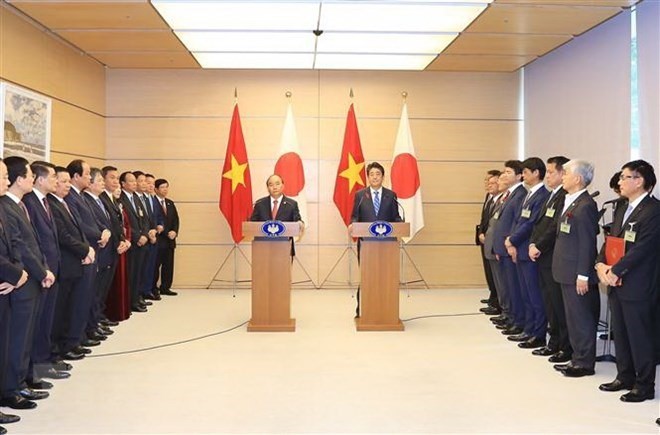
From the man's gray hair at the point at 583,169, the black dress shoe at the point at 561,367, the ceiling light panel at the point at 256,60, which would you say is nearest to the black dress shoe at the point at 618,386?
the black dress shoe at the point at 561,367

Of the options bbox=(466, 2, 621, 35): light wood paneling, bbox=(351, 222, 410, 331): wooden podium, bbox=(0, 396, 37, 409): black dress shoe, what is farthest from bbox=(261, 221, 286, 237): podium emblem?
bbox=(466, 2, 621, 35): light wood paneling

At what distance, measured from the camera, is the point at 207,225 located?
9.98m

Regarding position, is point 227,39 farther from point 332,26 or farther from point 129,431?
point 129,431

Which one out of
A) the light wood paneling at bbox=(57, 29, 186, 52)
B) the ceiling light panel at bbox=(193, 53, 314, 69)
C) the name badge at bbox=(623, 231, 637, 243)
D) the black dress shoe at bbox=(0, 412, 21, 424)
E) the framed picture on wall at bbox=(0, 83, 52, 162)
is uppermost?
the ceiling light panel at bbox=(193, 53, 314, 69)

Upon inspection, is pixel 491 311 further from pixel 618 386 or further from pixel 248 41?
pixel 248 41

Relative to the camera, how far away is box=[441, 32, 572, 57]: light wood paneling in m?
7.75

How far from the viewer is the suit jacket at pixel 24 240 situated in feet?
13.5

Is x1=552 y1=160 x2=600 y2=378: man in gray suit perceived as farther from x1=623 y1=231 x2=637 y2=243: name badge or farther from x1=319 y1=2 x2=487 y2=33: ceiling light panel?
x1=319 y1=2 x2=487 y2=33: ceiling light panel

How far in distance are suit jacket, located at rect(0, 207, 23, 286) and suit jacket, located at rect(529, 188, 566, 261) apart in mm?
4148

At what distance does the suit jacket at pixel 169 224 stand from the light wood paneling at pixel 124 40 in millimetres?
2165

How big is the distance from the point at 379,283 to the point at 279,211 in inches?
57.6

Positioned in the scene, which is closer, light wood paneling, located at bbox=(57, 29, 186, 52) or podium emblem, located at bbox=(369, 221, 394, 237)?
podium emblem, located at bbox=(369, 221, 394, 237)

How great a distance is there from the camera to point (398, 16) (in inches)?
274

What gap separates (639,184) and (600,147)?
2918 millimetres
